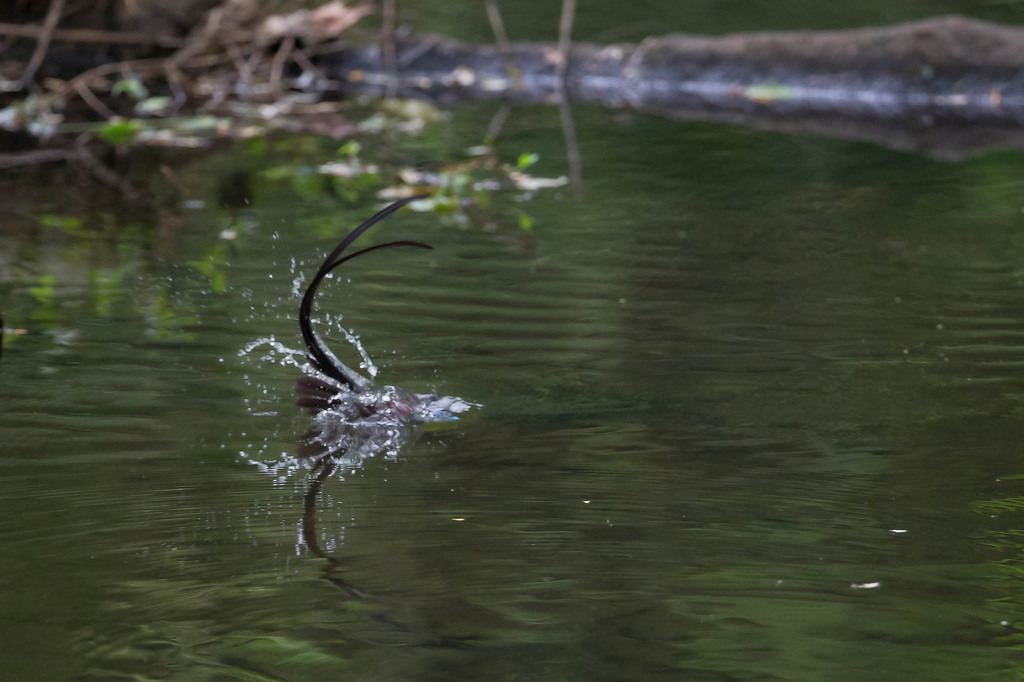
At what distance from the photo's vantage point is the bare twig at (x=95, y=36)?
31.9 feet

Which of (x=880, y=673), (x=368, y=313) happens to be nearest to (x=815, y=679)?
(x=880, y=673)

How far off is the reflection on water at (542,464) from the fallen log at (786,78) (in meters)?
2.94

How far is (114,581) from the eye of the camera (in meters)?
2.44

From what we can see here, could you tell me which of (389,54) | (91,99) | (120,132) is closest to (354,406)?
(120,132)

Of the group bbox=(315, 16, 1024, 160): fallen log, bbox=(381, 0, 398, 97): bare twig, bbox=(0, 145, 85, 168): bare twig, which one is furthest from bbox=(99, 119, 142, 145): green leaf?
bbox=(381, 0, 398, 97): bare twig

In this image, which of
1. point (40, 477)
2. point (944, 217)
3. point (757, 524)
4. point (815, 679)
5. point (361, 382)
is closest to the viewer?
point (815, 679)

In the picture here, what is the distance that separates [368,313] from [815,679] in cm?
256

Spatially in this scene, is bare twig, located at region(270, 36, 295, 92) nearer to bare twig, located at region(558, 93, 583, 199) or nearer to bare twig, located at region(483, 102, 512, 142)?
bare twig, located at region(483, 102, 512, 142)

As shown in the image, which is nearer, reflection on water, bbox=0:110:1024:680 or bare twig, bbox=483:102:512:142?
reflection on water, bbox=0:110:1024:680

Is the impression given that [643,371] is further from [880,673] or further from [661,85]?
[661,85]

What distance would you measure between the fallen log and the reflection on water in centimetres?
294

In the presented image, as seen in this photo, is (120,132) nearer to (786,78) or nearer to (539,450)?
(786,78)

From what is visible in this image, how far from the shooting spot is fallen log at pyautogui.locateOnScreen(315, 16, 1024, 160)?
327 inches

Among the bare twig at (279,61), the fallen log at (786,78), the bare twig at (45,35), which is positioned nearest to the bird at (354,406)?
the fallen log at (786,78)
